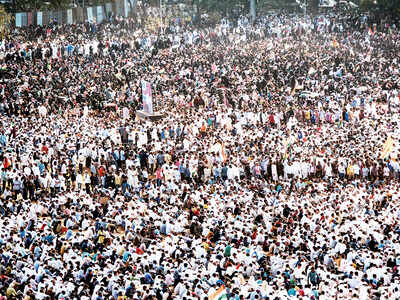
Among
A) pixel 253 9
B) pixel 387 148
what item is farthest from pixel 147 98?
pixel 253 9

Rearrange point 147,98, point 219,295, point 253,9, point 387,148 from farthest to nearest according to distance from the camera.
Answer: point 253,9, point 147,98, point 387,148, point 219,295

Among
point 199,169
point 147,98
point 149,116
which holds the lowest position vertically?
point 199,169

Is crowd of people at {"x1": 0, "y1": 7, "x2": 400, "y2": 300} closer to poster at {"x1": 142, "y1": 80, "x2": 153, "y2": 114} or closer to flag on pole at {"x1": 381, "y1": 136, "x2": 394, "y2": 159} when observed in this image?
flag on pole at {"x1": 381, "y1": 136, "x2": 394, "y2": 159}

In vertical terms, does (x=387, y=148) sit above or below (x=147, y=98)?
below

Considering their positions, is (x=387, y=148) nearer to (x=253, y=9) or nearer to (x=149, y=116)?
(x=149, y=116)

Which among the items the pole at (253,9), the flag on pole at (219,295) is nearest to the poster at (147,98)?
the flag on pole at (219,295)

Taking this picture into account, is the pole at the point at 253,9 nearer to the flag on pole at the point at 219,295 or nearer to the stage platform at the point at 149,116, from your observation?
the stage platform at the point at 149,116

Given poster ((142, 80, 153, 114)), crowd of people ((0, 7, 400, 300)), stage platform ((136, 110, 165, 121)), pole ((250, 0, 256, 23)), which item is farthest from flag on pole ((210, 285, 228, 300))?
pole ((250, 0, 256, 23))

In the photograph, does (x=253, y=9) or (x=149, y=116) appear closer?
(x=149, y=116)

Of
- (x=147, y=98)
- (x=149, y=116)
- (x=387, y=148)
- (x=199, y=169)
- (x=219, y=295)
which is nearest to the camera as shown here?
(x=219, y=295)
